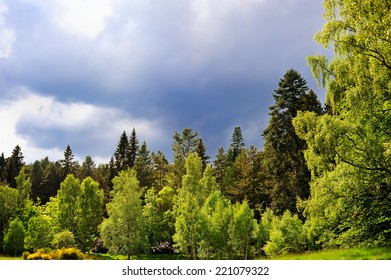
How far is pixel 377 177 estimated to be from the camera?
46.8 feet

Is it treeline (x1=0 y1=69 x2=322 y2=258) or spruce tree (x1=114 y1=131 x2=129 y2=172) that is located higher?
spruce tree (x1=114 y1=131 x2=129 y2=172)

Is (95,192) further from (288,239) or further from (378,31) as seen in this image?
(378,31)

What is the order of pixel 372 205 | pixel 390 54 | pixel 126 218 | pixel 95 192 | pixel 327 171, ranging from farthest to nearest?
pixel 95 192, pixel 126 218, pixel 372 205, pixel 327 171, pixel 390 54

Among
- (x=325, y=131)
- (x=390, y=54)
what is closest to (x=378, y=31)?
(x=390, y=54)

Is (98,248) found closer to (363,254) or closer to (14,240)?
(14,240)

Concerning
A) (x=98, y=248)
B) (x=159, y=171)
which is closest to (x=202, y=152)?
(x=159, y=171)

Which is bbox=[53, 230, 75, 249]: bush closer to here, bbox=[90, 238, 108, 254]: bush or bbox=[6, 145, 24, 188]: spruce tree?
bbox=[90, 238, 108, 254]: bush

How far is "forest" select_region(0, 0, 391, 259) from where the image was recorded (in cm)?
1398

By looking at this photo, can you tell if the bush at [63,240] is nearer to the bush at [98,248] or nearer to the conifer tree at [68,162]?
the bush at [98,248]

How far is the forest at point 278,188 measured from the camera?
14.0 m

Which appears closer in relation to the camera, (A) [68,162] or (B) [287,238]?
(B) [287,238]

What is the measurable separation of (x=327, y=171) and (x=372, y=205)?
3015 mm

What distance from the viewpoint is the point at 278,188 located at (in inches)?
1644

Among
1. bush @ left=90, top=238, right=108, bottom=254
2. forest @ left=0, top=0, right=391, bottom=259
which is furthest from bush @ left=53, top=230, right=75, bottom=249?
bush @ left=90, top=238, right=108, bottom=254
